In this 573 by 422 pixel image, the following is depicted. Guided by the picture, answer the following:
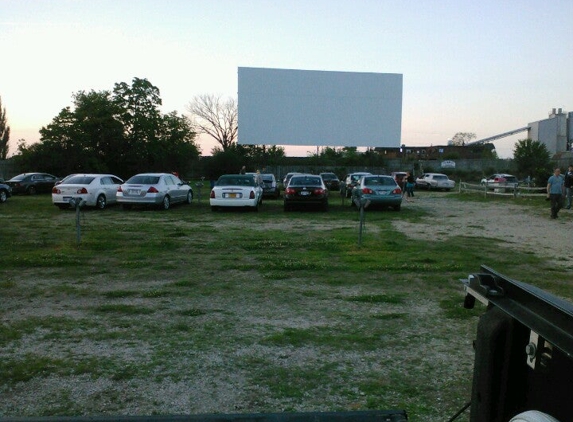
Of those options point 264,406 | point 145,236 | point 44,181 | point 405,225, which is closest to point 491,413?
point 264,406

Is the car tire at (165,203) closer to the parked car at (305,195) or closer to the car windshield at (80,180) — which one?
the car windshield at (80,180)

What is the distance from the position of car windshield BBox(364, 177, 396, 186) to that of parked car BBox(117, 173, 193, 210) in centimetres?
813

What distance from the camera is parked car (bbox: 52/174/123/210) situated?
21.4 meters

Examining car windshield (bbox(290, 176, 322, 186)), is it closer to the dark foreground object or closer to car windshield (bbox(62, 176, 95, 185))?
car windshield (bbox(62, 176, 95, 185))

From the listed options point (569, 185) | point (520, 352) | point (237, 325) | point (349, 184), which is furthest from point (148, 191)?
point (520, 352)

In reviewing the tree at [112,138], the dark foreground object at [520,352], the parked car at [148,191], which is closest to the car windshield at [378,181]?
the parked car at [148,191]

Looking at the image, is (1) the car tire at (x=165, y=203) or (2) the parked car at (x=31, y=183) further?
(2) the parked car at (x=31, y=183)

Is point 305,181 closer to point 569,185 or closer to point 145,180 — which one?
point 145,180

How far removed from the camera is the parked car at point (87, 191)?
843 inches

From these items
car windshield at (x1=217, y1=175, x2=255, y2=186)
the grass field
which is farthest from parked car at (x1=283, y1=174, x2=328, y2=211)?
the grass field

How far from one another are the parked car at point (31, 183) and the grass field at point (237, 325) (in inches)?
869

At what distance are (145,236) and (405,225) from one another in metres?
8.04

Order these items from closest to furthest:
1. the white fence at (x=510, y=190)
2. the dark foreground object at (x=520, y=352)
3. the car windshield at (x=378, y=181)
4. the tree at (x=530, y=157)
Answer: the dark foreground object at (x=520, y=352) → the car windshield at (x=378, y=181) → the white fence at (x=510, y=190) → the tree at (x=530, y=157)

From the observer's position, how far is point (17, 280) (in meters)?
8.46
